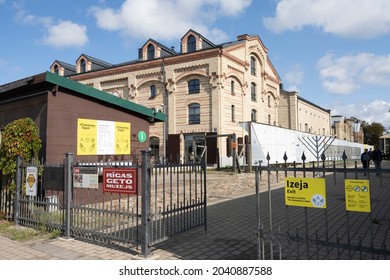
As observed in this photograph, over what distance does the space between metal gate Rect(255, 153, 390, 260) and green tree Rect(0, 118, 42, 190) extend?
6.06 m

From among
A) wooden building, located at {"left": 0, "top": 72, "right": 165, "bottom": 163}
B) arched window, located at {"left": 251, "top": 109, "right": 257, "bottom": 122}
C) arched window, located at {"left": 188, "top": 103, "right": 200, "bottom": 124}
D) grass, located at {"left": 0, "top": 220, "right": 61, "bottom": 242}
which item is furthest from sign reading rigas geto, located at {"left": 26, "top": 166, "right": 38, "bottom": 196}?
arched window, located at {"left": 251, "top": 109, "right": 257, "bottom": 122}

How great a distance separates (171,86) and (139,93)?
423 centimetres

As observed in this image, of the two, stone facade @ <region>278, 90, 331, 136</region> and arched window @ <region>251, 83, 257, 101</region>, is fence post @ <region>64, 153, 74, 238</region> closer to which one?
arched window @ <region>251, 83, 257, 101</region>

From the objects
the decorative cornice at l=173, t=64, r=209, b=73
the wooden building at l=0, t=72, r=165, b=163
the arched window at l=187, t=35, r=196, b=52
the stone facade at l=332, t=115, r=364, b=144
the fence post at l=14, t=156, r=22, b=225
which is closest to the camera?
the fence post at l=14, t=156, r=22, b=225

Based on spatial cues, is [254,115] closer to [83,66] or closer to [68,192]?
[83,66]

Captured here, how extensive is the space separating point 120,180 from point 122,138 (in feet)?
18.7

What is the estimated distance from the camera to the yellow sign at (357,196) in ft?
13.1

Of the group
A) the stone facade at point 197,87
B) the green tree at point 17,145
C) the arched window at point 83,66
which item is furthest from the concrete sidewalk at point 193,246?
the arched window at point 83,66

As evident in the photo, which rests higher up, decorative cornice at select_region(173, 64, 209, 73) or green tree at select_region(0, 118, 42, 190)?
decorative cornice at select_region(173, 64, 209, 73)

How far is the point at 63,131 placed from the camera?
384 inches

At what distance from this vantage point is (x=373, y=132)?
302 feet

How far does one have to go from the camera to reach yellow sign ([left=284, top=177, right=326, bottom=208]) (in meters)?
4.37
